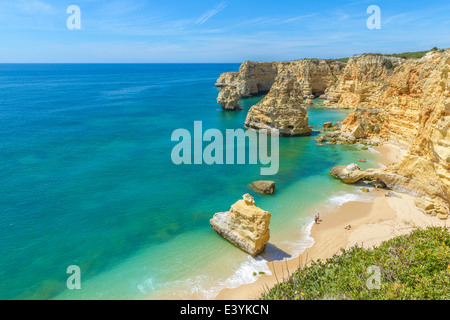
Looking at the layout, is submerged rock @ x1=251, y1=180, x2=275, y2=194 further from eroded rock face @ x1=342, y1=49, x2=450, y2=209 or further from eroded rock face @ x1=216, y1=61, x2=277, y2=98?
eroded rock face @ x1=216, y1=61, x2=277, y2=98

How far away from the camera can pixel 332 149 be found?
37625mm

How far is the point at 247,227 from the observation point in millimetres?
17062

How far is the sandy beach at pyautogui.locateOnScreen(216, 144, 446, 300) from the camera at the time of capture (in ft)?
50.4

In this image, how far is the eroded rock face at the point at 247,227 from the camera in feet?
53.9

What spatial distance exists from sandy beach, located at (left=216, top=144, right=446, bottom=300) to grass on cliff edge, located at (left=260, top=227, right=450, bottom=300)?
456cm

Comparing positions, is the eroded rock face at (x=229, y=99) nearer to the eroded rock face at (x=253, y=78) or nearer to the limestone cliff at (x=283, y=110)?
the limestone cliff at (x=283, y=110)

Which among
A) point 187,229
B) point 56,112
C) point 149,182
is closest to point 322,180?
point 187,229

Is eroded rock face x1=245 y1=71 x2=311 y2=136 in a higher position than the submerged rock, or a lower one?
higher

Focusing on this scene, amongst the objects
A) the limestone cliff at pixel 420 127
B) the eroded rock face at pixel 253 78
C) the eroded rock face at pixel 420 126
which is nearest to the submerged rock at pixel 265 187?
the limestone cliff at pixel 420 127

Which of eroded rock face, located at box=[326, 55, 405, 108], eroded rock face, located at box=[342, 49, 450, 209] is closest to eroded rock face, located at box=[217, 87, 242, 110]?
eroded rock face, located at box=[326, 55, 405, 108]

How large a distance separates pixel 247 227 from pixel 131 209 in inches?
422

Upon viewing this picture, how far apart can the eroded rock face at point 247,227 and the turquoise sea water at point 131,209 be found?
658mm

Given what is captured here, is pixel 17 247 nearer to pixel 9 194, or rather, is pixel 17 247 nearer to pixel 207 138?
pixel 9 194

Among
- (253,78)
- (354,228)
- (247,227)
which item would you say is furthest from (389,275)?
(253,78)
